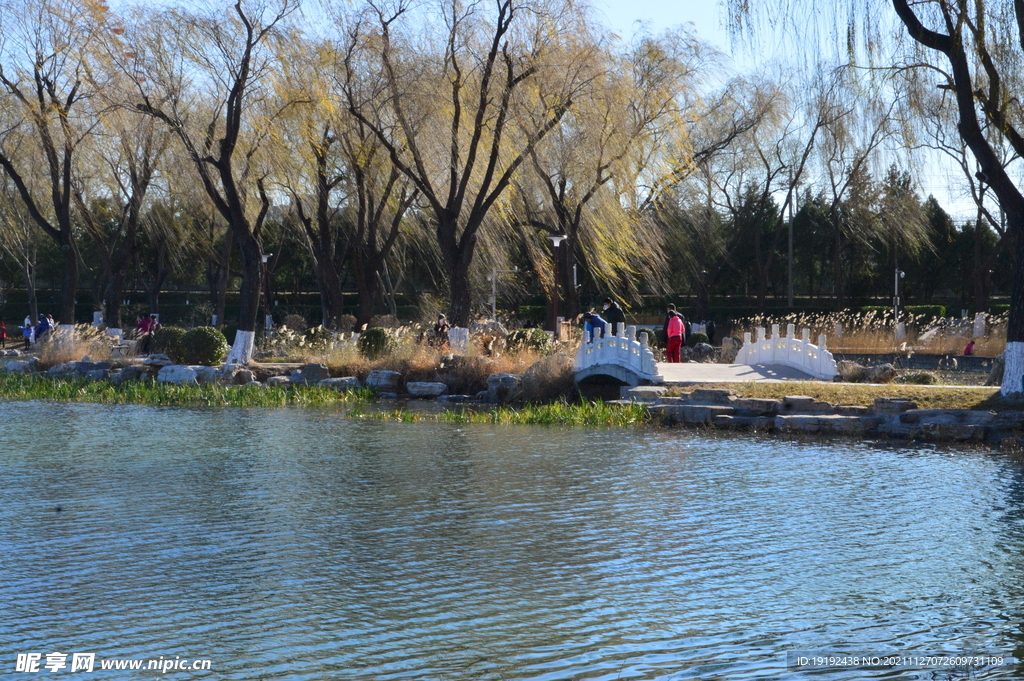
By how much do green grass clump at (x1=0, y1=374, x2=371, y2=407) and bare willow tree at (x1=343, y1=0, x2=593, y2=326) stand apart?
4.70 m

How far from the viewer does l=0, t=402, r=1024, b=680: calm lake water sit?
19.5ft

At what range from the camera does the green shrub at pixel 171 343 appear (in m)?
24.5

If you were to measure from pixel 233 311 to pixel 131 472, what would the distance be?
37.4 meters

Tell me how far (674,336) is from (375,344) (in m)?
6.77

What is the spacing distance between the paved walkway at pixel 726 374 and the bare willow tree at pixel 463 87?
574 cm

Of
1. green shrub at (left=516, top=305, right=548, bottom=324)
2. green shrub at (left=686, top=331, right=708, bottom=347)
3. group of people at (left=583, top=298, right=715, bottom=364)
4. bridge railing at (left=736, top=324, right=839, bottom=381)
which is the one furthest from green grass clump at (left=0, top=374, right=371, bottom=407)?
green shrub at (left=516, top=305, right=548, bottom=324)

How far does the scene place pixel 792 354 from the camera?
21.4m

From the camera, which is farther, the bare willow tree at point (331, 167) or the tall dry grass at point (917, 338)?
the tall dry grass at point (917, 338)

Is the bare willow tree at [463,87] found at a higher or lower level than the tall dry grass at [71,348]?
higher

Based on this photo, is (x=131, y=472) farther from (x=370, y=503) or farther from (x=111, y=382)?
(x=111, y=382)

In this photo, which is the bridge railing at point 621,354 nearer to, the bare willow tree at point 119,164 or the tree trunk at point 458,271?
the tree trunk at point 458,271

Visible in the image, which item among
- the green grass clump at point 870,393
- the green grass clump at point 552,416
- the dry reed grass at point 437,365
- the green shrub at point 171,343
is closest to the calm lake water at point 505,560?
the green grass clump at point 870,393

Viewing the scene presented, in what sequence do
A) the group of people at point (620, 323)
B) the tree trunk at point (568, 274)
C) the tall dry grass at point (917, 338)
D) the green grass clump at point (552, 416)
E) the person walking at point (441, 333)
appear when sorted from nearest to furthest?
the green grass clump at point (552, 416) → the group of people at point (620, 323) → the person walking at point (441, 333) → the tall dry grass at point (917, 338) → the tree trunk at point (568, 274)

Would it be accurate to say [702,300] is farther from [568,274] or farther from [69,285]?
[69,285]
